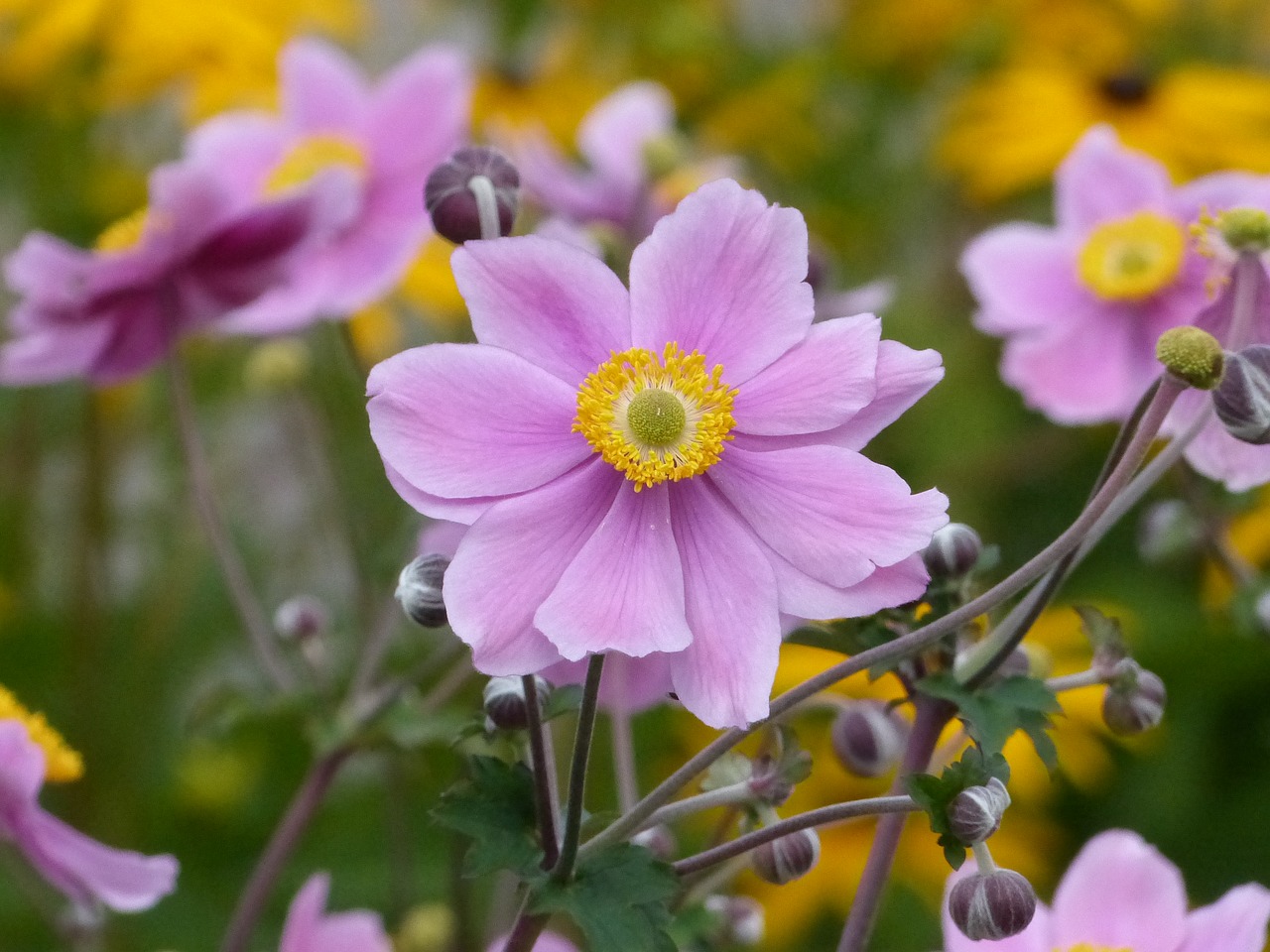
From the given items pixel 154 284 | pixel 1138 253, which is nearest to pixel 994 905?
pixel 1138 253

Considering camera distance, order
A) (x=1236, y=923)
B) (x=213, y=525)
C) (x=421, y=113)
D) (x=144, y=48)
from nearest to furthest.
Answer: (x=1236, y=923), (x=213, y=525), (x=421, y=113), (x=144, y=48)

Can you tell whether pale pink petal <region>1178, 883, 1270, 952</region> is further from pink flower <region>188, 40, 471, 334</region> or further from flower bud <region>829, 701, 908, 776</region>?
pink flower <region>188, 40, 471, 334</region>

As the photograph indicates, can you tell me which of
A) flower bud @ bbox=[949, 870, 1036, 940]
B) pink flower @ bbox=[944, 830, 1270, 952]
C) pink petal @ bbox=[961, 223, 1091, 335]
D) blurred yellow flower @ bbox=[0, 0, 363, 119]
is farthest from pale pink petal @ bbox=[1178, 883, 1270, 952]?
blurred yellow flower @ bbox=[0, 0, 363, 119]

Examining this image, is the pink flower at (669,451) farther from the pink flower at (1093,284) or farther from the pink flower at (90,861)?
the pink flower at (1093,284)

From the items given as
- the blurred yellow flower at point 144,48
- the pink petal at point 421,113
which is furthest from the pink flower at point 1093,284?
the blurred yellow flower at point 144,48

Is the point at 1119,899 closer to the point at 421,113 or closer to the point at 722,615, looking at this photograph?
the point at 722,615

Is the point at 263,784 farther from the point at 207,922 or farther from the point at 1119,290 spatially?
the point at 1119,290
